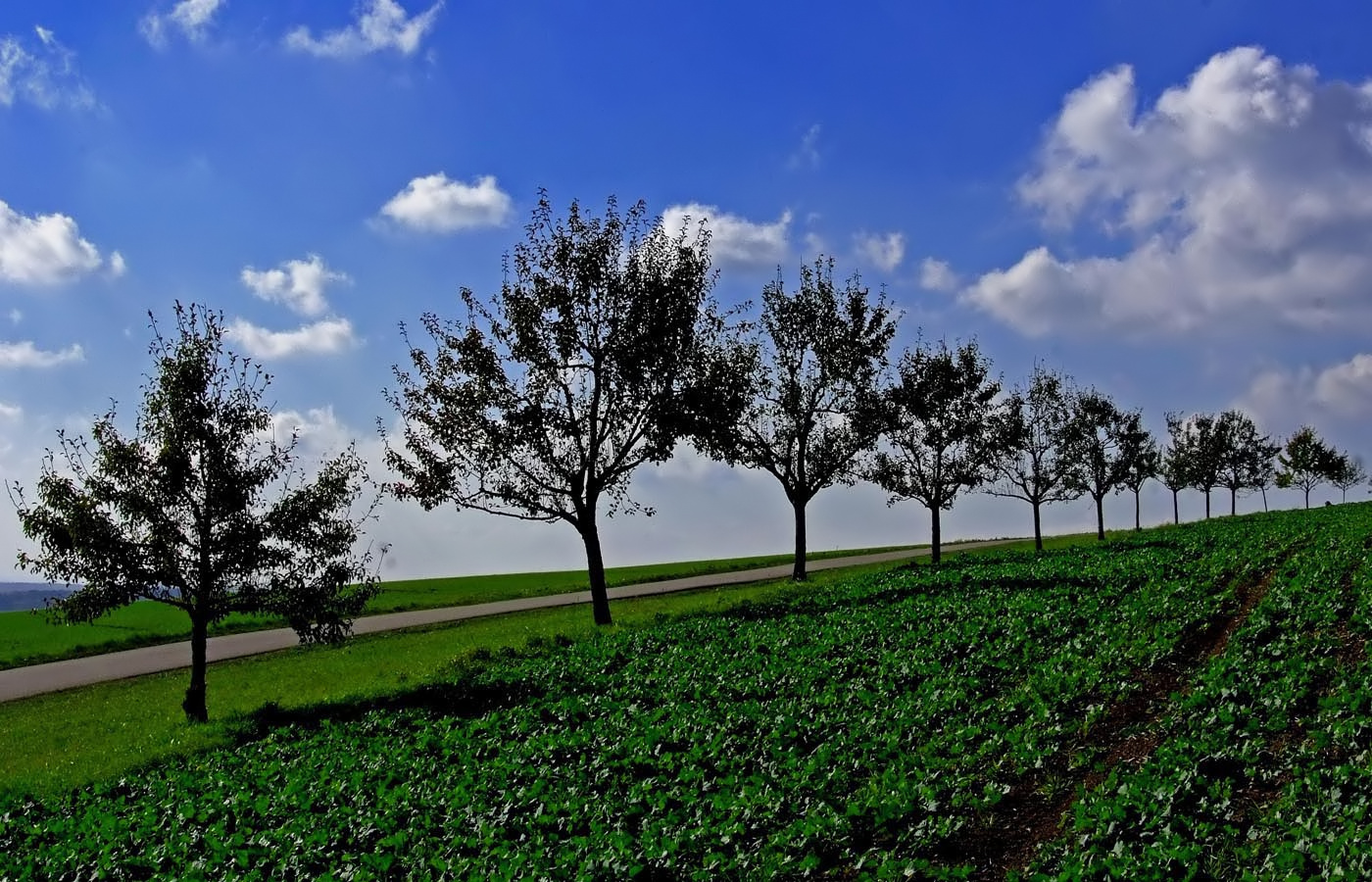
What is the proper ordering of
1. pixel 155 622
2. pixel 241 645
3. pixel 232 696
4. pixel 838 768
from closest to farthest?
pixel 838 768 → pixel 232 696 → pixel 241 645 → pixel 155 622

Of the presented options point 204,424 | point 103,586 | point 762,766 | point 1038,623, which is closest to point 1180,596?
point 1038,623

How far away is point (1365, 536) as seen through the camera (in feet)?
121

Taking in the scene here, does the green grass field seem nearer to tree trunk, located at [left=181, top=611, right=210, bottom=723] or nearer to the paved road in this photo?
the paved road

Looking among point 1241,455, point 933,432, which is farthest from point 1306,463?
point 933,432

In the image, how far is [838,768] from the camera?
1438 cm

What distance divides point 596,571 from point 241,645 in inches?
726

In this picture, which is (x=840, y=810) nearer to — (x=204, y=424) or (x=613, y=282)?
(x=204, y=424)

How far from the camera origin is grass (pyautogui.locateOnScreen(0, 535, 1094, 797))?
21.8m

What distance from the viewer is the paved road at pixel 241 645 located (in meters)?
35.8

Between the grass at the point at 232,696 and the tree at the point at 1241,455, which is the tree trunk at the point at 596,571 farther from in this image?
the tree at the point at 1241,455

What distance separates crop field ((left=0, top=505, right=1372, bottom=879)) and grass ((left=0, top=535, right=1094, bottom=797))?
1886mm

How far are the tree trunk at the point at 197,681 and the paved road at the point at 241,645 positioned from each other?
39.9 ft

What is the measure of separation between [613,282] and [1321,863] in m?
29.3

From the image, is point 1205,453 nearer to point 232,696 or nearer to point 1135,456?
point 1135,456
